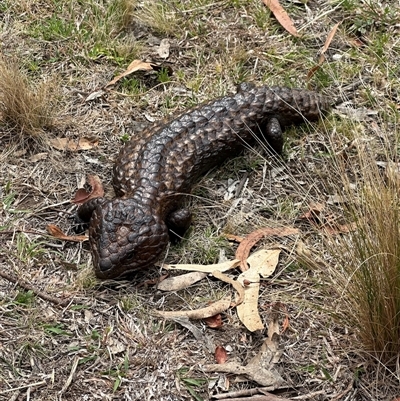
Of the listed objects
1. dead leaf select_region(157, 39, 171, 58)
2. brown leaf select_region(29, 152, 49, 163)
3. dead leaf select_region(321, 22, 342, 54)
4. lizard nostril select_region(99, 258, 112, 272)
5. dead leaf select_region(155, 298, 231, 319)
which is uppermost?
brown leaf select_region(29, 152, 49, 163)

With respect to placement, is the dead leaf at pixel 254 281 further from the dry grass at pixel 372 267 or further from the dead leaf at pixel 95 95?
the dead leaf at pixel 95 95

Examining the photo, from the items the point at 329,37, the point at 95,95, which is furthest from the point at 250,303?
the point at 329,37

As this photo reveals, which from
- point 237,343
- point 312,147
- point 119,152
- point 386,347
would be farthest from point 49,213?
point 386,347

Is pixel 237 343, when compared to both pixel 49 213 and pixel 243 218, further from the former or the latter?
pixel 49 213

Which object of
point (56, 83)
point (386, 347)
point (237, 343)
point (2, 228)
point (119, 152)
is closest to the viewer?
point (386, 347)

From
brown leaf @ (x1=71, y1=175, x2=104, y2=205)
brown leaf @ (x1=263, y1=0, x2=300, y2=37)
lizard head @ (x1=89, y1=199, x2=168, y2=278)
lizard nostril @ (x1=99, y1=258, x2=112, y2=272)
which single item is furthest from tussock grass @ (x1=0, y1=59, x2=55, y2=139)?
brown leaf @ (x1=263, y1=0, x2=300, y2=37)

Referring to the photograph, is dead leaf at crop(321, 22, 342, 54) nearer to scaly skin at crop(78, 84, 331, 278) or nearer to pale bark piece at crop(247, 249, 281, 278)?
scaly skin at crop(78, 84, 331, 278)
